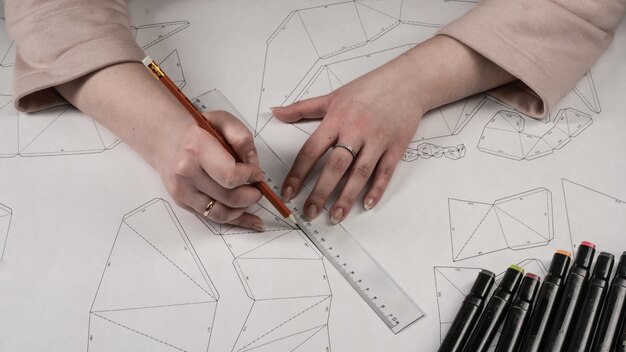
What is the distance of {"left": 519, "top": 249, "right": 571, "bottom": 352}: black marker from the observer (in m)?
0.70

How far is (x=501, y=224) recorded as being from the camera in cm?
85

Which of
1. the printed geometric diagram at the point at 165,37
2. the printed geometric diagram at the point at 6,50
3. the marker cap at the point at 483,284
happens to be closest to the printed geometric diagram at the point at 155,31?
the printed geometric diagram at the point at 165,37

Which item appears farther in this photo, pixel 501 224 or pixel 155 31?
pixel 155 31

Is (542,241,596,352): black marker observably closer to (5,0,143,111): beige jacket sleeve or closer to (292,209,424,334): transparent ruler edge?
(292,209,424,334): transparent ruler edge

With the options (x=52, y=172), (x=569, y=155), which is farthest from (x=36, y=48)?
(x=569, y=155)

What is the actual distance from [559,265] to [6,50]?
0.94 meters

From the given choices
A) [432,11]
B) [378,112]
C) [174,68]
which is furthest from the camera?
[432,11]

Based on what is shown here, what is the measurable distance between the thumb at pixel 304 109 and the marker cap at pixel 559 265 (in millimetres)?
389

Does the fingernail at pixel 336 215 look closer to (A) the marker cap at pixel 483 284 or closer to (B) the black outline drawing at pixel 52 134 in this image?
(A) the marker cap at pixel 483 284

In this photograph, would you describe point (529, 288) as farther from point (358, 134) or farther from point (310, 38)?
point (310, 38)

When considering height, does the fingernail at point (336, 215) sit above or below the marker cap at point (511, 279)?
below

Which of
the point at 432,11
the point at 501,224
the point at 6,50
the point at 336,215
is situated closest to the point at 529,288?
the point at 501,224

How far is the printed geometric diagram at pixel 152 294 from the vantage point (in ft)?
2.42

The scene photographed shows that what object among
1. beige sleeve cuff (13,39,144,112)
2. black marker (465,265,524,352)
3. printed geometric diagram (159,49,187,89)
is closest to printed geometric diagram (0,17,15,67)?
beige sleeve cuff (13,39,144,112)
